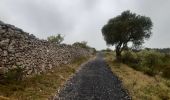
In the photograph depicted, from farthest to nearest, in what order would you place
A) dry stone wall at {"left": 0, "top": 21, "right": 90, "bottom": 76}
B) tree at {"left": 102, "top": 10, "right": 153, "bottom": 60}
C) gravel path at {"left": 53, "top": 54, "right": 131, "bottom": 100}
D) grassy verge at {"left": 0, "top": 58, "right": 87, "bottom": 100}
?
tree at {"left": 102, "top": 10, "right": 153, "bottom": 60} → dry stone wall at {"left": 0, "top": 21, "right": 90, "bottom": 76} → gravel path at {"left": 53, "top": 54, "right": 131, "bottom": 100} → grassy verge at {"left": 0, "top": 58, "right": 87, "bottom": 100}

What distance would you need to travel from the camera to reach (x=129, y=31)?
70.7m

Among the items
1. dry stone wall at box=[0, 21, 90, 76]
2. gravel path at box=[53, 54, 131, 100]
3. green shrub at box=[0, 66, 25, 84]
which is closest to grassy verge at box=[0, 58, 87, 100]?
green shrub at box=[0, 66, 25, 84]

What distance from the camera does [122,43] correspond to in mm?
72250

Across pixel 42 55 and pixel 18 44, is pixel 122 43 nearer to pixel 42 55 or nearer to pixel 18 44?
pixel 42 55

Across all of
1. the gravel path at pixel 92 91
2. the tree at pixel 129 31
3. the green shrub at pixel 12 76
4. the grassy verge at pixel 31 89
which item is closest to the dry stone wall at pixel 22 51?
the green shrub at pixel 12 76

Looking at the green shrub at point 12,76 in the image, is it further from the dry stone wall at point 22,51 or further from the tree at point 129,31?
the tree at point 129,31

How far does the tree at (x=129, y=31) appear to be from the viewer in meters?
70.1

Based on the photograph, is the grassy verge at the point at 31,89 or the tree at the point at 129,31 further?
the tree at the point at 129,31

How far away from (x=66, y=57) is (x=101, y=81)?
1611cm

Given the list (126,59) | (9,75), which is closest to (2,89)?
(9,75)

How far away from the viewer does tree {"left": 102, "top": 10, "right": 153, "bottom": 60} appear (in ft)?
230

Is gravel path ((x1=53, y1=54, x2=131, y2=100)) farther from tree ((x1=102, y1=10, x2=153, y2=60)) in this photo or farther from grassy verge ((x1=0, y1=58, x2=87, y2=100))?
tree ((x1=102, y1=10, x2=153, y2=60))

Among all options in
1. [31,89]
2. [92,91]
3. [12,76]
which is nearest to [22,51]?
[12,76]

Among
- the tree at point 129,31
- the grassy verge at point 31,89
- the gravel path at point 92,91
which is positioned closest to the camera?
the grassy verge at point 31,89
